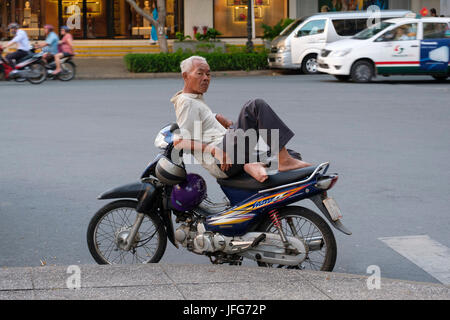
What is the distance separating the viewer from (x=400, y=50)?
21828 mm

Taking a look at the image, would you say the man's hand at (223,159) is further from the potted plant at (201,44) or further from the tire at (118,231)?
the potted plant at (201,44)

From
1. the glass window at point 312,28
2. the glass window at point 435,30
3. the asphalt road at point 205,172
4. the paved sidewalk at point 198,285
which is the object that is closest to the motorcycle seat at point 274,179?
the paved sidewalk at point 198,285

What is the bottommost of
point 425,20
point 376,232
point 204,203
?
point 376,232

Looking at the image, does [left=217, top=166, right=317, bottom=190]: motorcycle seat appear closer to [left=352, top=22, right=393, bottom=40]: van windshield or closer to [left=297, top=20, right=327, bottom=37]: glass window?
[left=352, top=22, right=393, bottom=40]: van windshield

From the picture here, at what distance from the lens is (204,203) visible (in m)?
5.74

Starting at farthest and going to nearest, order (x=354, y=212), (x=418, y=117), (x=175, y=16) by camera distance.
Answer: (x=175, y=16), (x=418, y=117), (x=354, y=212)

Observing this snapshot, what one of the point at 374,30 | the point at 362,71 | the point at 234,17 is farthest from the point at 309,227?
the point at 234,17

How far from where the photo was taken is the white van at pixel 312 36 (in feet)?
85.4

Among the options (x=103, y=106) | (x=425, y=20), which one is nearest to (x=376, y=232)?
(x=103, y=106)

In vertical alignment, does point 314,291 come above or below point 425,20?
below

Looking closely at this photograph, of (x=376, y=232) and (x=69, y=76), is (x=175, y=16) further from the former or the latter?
(x=376, y=232)

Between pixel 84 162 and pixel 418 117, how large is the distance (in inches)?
265
